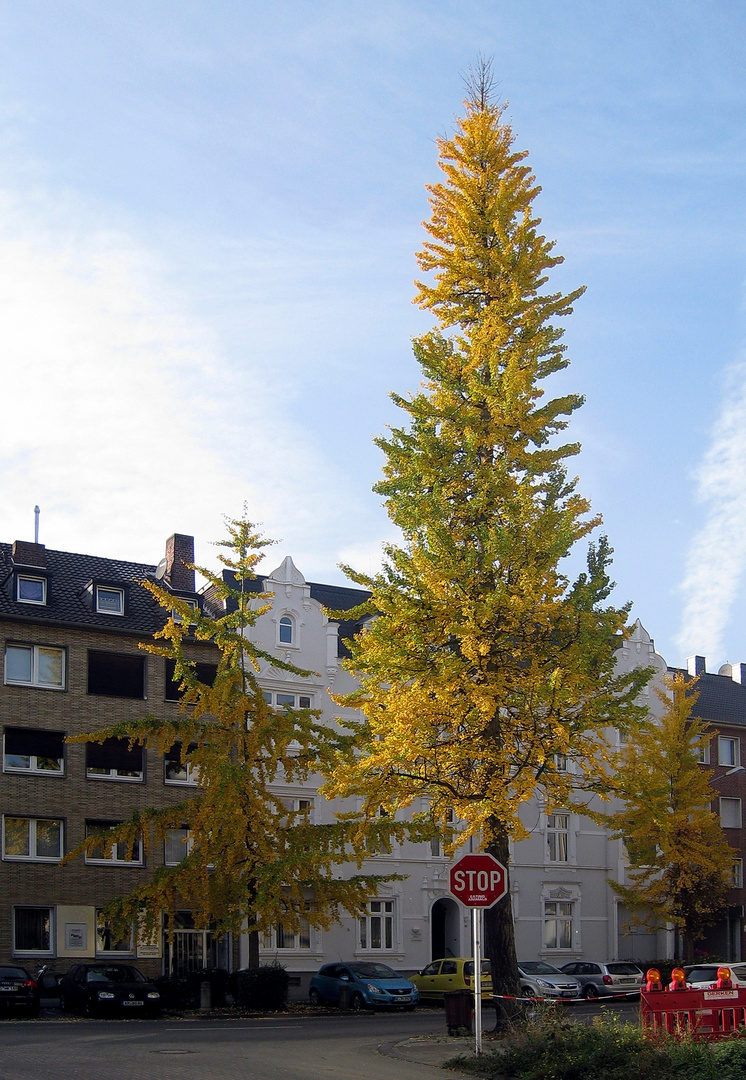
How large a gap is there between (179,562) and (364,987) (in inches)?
698

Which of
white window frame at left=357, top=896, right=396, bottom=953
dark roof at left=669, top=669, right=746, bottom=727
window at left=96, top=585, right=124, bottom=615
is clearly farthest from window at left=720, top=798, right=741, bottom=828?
window at left=96, top=585, right=124, bottom=615

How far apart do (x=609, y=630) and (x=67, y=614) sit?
74.5 feet

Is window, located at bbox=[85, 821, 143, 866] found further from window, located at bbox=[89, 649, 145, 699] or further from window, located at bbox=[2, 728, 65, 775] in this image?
window, located at bbox=[89, 649, 145, 699]

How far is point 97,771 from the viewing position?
3916cm

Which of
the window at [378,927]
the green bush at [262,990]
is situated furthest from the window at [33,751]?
the window at [378,927]

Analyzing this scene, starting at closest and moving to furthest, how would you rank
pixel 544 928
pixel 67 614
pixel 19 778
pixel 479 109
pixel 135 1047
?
1. pixel 135 1047
2. pixel 479 109
3. pixel 19 778
4. pixel 67 614
5. pixel 544 928

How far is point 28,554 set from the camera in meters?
41.2

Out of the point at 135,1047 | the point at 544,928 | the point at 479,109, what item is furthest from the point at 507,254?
the point at 544,928

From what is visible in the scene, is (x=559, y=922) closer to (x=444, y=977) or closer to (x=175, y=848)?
(x=444, y=977)

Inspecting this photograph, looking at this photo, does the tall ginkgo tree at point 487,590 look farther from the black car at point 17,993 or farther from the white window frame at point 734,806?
the white window frame at point 734,806

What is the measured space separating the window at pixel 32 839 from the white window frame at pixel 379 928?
1107 cm

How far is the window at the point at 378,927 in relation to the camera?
4306 cm

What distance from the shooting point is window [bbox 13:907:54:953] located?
3669cm

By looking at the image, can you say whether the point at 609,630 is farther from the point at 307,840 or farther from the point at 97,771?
the point at 97,771
